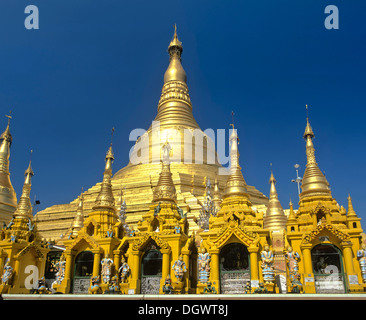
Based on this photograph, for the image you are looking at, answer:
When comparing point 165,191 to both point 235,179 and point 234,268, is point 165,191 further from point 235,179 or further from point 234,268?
point 234,268

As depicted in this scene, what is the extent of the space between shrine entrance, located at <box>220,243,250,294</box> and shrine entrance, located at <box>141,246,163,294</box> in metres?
3.60

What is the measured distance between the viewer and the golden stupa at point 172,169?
126ft

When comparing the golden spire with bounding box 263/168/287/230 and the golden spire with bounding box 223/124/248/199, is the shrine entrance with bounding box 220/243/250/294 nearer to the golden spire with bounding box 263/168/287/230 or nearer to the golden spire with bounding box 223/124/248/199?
the golden spire with bounding box 223/124/248/199

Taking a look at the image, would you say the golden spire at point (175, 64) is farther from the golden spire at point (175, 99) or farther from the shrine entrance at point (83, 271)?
the shrine entrance at point (83, 271)

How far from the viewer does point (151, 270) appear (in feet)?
68.7

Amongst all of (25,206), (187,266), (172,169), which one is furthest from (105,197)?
(172,169)

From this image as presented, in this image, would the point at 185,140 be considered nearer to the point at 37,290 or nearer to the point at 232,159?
the point at 232,159

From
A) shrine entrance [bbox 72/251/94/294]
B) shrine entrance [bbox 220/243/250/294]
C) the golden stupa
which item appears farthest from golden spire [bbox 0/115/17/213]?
shrine entrance [bbox 220/243/250/294]

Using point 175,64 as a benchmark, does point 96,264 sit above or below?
below

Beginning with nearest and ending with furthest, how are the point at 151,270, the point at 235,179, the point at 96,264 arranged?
the point at 151,270
the point at 96,264
the point at 235,179

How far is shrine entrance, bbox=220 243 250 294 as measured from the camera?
1894 centimetres

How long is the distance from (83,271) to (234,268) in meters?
9.21

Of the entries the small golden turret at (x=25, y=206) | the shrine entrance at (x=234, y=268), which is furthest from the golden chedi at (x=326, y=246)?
the small golden turret at (x=25, y=206)
